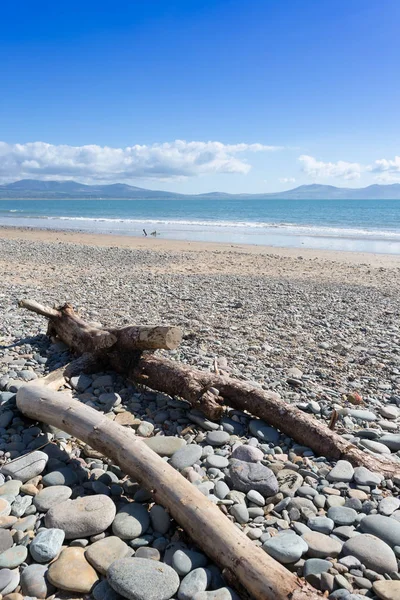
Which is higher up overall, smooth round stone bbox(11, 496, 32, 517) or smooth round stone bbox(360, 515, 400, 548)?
smooth round stone bbox(11, 496, 32, 517)

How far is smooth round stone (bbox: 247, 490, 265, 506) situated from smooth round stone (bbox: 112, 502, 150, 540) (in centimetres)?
83

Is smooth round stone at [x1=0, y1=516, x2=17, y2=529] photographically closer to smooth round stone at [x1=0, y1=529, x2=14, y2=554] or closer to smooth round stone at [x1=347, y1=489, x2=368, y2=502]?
smooth round stone at [x1=0, y1=529, x2=14, y2=554]

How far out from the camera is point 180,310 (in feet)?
31.1

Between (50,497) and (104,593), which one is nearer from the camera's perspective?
(104,593)

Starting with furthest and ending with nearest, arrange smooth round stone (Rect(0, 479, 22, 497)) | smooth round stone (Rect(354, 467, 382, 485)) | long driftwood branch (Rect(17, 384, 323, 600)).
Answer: smooth round stone (Rect(354, 467, 382, 485))
smooth round stone (Rect(0, 479, 22, 497))
long driftwood branch (Rect(17, 384, 323, 600))

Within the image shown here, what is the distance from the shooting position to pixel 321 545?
10.00ft

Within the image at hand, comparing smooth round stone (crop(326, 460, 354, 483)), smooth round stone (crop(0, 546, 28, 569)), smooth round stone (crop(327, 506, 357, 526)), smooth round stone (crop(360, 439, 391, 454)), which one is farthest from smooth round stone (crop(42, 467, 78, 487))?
smooth round stone (crop(360, 439, 391, 454))

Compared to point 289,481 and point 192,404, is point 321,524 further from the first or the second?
point 192,404

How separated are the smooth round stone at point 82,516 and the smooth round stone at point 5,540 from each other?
9.7 inches

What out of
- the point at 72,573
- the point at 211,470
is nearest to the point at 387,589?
the point at 211,470

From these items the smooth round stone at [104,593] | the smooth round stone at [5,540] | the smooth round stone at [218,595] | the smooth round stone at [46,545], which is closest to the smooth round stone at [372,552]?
the smooth round stone at [218,595]

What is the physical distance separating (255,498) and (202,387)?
1.53 meters

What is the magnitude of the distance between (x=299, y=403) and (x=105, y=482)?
261 cm

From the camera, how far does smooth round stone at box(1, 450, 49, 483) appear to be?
3.70 metres
